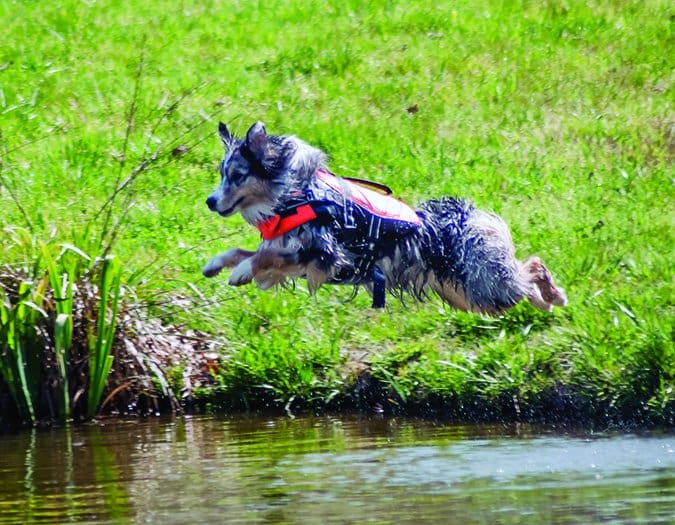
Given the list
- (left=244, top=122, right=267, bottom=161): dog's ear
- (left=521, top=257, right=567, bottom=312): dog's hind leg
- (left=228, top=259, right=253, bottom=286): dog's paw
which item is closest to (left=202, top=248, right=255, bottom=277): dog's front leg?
(left=228, top=259, right=253, bottom=286): dog's paw

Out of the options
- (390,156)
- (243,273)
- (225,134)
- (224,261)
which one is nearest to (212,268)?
(224,261)

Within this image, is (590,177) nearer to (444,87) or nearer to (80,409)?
(444,87)

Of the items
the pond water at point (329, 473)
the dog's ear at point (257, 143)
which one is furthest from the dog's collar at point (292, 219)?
the pond water at point (329, 473)

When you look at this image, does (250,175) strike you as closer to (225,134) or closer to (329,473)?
(225,134)

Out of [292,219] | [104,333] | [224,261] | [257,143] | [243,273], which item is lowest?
[104,333]

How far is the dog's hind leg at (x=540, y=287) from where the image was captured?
7.99m

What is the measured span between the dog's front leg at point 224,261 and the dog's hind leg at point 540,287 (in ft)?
5.33

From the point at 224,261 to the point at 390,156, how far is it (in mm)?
4032

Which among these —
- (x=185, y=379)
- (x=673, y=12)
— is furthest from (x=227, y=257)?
(x=673, y=12)

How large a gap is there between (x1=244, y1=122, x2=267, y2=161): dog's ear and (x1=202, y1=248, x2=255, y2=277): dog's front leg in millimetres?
617

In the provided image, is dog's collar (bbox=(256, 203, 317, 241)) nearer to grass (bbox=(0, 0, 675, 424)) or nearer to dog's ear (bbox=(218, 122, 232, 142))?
dog's ear (bbox=(218, 122, 232, 142))

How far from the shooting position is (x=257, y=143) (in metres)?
7.38

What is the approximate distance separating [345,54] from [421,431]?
20.1 ft

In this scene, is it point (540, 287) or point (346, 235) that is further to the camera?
point (540, 287)
